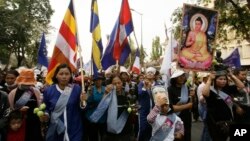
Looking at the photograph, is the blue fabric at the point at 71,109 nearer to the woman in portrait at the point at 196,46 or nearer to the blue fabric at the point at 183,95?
the blue fabric at the point at 183,95

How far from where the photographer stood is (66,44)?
6.25m

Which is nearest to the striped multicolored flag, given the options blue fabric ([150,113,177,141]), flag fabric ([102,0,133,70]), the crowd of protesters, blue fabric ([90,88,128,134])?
flag fabric ([102,0,133,70])

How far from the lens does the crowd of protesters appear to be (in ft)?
17.5

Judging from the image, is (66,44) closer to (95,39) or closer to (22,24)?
(95,39)

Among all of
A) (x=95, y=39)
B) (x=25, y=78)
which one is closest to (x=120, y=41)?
(x=95, y=39)

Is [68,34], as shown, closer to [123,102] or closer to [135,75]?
[123,102]

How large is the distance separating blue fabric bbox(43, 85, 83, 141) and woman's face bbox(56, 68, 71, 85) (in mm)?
123

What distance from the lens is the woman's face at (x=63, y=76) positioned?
211 inches

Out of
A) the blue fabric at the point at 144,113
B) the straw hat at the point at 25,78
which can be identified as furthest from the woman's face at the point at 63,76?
the blue fabric at the point at 144,113

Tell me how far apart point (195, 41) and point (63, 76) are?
7.95 ft

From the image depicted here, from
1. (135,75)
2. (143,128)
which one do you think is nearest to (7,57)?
(135,75)

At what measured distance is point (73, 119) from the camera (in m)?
5.37

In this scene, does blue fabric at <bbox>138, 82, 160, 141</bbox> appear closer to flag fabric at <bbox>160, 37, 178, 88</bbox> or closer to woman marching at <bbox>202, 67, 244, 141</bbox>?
flag fabric at <bbox>160, 37, 178, 88</bbox>

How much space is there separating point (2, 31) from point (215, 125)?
35.4 meters
